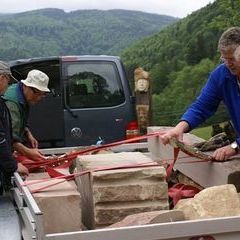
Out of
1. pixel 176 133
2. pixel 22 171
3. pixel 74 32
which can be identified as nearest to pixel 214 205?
pixel 176 133

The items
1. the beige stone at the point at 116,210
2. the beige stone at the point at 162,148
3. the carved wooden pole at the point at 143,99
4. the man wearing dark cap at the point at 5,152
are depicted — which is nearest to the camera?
the beige stone at the point at 116,210

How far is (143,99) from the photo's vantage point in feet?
35.4

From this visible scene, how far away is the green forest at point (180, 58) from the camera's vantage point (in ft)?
137

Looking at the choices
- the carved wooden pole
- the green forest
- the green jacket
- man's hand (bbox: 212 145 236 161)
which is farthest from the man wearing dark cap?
the green forest

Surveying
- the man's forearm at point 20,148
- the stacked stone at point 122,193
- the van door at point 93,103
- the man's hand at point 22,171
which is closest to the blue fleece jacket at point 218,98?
the stacked stone at point 122,193

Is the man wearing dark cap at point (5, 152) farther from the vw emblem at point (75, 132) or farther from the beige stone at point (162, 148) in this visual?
the vw emblem at point (75, 132)

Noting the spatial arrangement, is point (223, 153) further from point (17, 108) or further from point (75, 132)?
point (75, 132)

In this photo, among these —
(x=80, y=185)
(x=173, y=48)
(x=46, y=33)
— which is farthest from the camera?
(x=46, y=33)

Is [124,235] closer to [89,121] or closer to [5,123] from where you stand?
[5,123]

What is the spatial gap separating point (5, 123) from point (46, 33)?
66.6m

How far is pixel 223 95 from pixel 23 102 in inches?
63.0

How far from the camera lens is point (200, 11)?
50375mm

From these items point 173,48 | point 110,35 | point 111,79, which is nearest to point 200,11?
point 173,48

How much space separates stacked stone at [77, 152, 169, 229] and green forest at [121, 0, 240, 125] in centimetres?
3528
